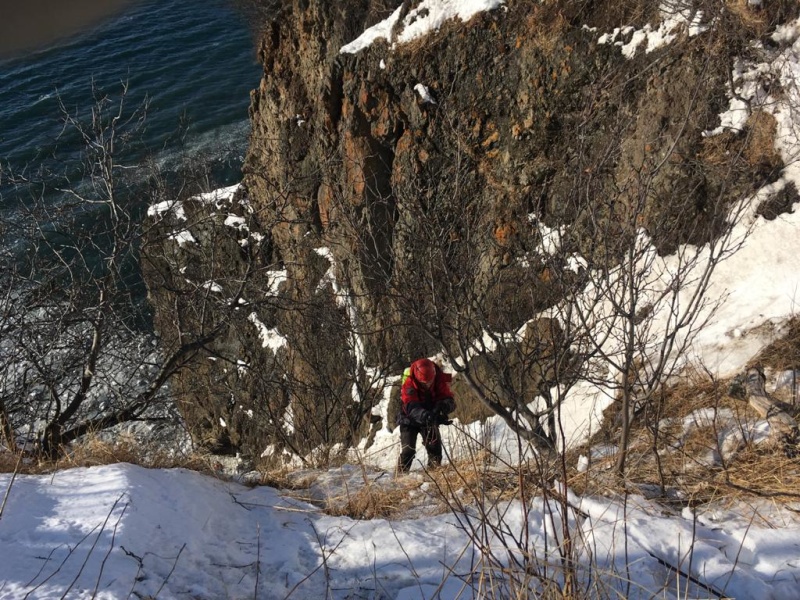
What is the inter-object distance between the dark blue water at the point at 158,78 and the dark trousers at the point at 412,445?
14996mm

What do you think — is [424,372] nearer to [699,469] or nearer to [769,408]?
[699,469]

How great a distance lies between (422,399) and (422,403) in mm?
47

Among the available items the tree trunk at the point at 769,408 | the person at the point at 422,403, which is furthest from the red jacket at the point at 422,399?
the tree trunk at the point at 769,408

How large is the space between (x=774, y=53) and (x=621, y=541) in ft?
22.9

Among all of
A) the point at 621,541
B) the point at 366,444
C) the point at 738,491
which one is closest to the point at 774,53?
the point at 738,491

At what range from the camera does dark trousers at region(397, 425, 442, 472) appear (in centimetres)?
493

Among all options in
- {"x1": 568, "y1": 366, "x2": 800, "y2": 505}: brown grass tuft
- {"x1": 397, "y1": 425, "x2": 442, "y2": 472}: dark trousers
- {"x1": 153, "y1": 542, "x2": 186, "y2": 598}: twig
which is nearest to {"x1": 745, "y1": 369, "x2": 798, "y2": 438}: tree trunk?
{"x1": 568, "y1": 366, "x2": 800, "y2": 505}: brown grass tuft

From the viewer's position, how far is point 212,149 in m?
20.0

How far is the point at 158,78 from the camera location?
2292 cm

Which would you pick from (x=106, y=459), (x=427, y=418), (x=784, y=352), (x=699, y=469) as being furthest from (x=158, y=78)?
(x=699, y=469)

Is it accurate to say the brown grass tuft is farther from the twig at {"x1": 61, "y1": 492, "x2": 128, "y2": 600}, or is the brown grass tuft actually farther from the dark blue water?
the dark blue water

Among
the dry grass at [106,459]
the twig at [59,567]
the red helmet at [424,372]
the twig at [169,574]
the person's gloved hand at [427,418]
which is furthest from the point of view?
the red helmet at [424,372]

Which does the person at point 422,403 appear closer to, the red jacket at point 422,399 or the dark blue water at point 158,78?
the red jacket at point 422,399

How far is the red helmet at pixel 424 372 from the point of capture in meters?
5.42
